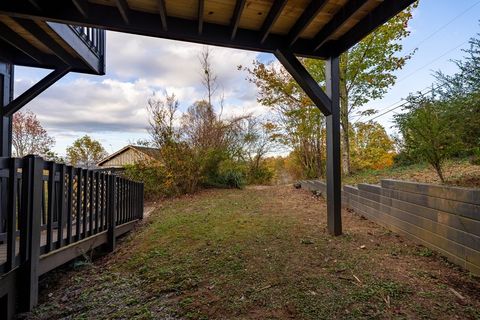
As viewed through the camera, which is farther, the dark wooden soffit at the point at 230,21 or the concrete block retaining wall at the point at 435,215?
the dark wooden soffit at the point at 230,21

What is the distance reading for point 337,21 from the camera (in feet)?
9.44

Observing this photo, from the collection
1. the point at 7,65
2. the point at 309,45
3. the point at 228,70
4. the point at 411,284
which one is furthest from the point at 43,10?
the point at 228,70

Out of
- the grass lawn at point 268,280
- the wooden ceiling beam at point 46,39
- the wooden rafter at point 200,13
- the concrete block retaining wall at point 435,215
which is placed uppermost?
the wooden ceiling beam at point 46,39

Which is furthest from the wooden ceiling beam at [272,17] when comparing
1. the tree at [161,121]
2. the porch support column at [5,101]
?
the tree at [161,121]

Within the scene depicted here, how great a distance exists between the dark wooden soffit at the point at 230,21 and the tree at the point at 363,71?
181 inches

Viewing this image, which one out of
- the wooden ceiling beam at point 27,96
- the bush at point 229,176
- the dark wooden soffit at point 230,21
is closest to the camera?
the dark wooden soffit at point 230,21

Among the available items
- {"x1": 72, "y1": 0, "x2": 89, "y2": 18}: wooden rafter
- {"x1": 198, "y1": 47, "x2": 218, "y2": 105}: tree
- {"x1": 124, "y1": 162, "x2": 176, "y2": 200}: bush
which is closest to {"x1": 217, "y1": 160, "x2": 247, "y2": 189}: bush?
{"x1": 124, "y1": 162, "x2": 176, "y2": 200}: bush

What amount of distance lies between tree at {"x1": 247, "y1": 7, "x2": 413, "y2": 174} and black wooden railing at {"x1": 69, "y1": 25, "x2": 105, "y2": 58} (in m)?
5.11

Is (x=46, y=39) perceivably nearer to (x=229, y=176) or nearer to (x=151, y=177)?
(x=151, y=177)

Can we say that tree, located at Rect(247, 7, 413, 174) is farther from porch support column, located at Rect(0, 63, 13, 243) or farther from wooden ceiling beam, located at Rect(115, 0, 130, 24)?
porch support column, located at Rect(0, 63, 13, 243)

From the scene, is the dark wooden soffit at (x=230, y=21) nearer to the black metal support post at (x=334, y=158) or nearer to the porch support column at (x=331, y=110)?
the porch support column at (x=331, y=110)

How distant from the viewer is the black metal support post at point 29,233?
198 cm

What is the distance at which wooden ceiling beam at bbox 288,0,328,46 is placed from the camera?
8.30ft

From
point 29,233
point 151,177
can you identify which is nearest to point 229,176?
point 151,177
